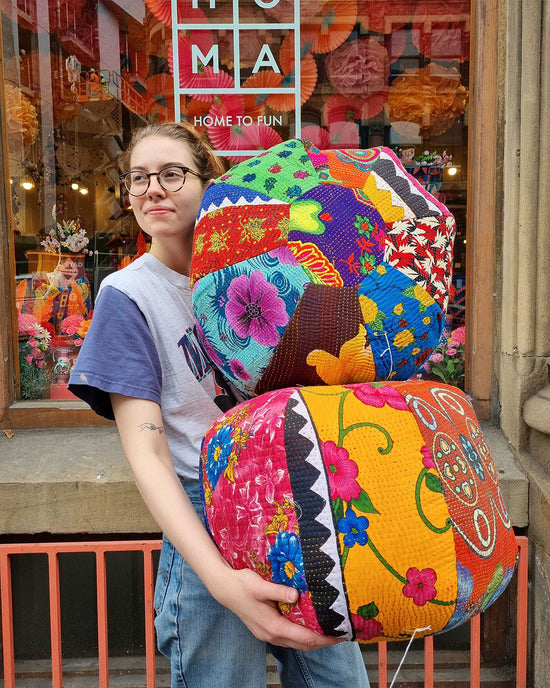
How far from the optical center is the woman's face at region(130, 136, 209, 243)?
132cm

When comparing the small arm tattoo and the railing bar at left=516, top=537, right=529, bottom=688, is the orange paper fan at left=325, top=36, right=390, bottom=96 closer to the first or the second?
the railing bar at left=516, top=537, right=529, bottom=688

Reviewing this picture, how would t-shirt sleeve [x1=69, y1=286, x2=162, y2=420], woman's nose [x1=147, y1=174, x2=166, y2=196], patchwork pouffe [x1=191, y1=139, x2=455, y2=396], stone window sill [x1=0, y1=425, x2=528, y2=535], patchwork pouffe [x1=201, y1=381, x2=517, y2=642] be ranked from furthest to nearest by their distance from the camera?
1. stone window sill [x1=0, y1=425, x2=528, y2=535]
2. woman's nose [x1=147, y1=174, x2=166, y2=196]
3. t-shirt sleeve [x1=69, y1=286, x2=162, y2=420]
4. patchwork pouffe [x1=191, y1=139, x2=455, y2=396]
5. patchwork pouffe [x1=201, y1=381, x2=517, y2=642]

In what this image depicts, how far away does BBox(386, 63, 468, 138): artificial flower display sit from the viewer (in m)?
3.42

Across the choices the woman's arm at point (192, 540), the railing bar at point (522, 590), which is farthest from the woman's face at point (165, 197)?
the railing bar at point (522, 590)

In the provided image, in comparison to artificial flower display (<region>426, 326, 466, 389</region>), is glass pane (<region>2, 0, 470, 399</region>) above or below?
above

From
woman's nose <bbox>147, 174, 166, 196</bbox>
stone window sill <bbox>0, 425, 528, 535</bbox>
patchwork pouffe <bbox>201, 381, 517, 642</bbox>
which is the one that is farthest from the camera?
stone window sill <bbox>0, 425, 528, 535</bbox>

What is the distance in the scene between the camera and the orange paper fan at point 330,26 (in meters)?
3.42

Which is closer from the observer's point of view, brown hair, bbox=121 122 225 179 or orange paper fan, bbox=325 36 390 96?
brown hair, bbox=121 122 225 179

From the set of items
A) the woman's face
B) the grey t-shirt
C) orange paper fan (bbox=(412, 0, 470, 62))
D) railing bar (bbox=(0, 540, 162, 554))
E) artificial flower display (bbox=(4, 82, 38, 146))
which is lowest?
railing bar (bbox=(0, 540, 162, 554))

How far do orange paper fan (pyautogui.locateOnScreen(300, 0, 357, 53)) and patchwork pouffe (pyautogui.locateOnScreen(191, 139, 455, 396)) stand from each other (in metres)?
2.71

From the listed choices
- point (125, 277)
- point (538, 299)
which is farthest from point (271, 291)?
point (538, 299)

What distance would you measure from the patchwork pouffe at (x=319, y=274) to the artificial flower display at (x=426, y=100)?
260 cm

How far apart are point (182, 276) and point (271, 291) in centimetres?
43

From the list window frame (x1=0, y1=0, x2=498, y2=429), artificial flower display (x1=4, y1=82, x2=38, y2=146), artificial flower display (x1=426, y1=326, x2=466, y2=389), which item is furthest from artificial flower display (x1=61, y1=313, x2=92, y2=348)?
artificial flower display (x1=426, y1=326, x2=466, y2=389)
